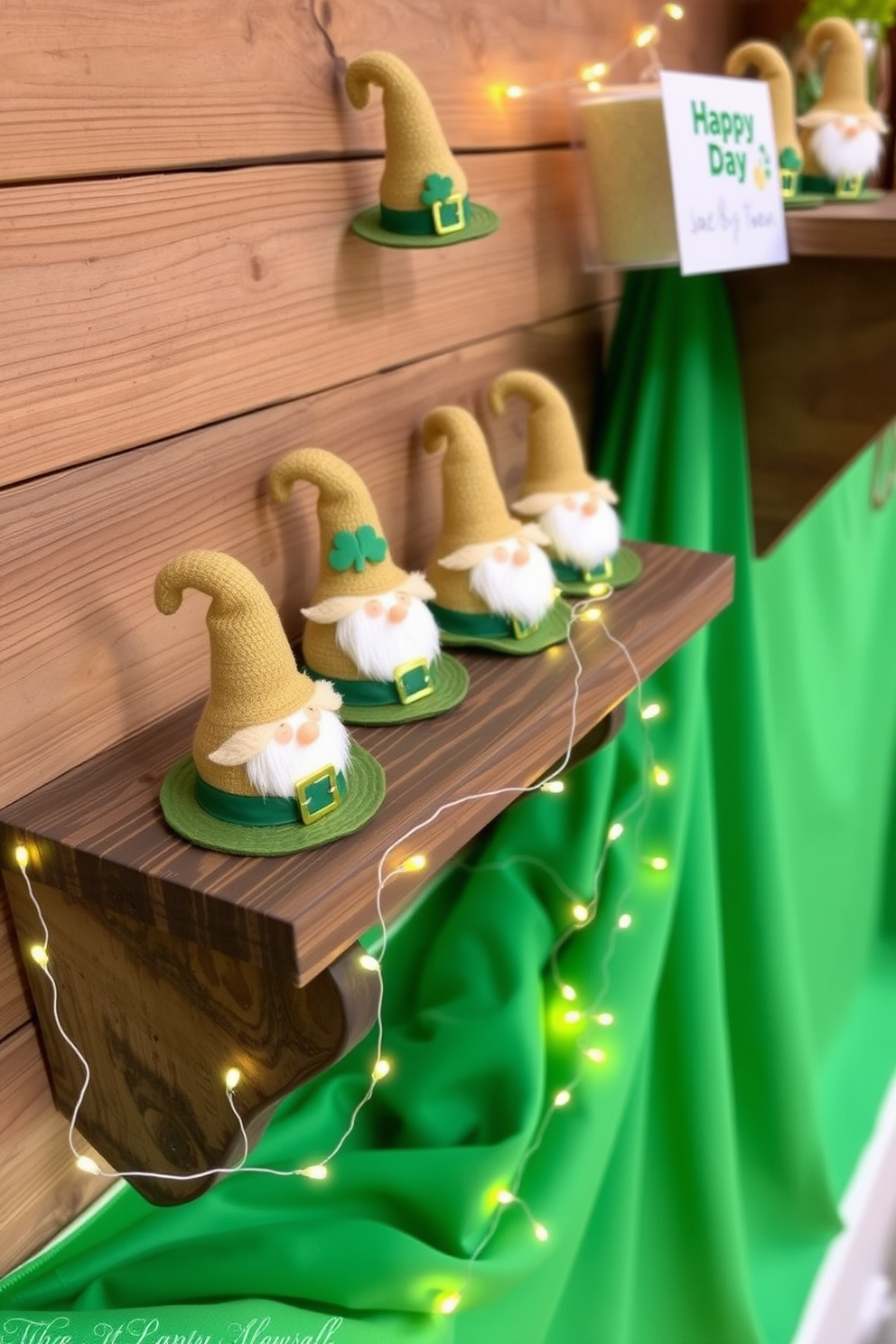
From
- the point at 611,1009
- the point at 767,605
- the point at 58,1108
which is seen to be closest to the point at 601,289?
the point at 767,605

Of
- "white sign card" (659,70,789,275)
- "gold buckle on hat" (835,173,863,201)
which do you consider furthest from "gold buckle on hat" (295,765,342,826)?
"gold buckle on hat" (835,173,863,201)

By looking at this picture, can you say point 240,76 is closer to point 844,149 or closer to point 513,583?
point 513,583

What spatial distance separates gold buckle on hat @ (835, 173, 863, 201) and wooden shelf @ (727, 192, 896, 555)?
0.03 meters

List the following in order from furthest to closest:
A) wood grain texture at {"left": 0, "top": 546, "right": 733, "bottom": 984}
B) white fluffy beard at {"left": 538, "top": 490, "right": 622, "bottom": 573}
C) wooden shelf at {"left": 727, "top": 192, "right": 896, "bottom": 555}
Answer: wooden shelf at {"left": 727, "top": 192, "right": 896, "bottom": 555}, white fluffy beard at {"left": 538, "top": 490, "right": 622, "bottom": 573}, wood grain texture at {"left": 0, "top": 546, "right": 733, "bottom": 984}

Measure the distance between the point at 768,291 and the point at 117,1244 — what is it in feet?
2.94

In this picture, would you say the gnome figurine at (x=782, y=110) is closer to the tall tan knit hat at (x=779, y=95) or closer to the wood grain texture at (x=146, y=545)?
the tall tan knit hat at (x=779, y=95)

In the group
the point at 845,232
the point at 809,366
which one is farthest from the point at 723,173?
the point at 809,366

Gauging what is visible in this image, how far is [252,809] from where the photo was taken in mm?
530

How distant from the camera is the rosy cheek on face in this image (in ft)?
1.71

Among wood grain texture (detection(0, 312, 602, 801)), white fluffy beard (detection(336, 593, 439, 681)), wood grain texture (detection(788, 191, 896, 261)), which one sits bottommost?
white fluffy beard (detection(336, 593, 439, 681))

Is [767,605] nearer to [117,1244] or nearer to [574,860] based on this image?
[574,860]

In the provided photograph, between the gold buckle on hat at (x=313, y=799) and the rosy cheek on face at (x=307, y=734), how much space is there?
0.05ft

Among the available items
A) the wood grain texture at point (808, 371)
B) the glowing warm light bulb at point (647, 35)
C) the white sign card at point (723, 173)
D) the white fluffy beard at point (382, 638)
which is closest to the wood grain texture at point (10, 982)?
the white fluffy beard at point (382, 638)

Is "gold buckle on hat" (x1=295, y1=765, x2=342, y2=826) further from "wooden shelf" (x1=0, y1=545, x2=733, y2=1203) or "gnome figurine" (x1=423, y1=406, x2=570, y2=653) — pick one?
"gnome figurine" (x1=423, y1=406, x2=570, y2=653)
